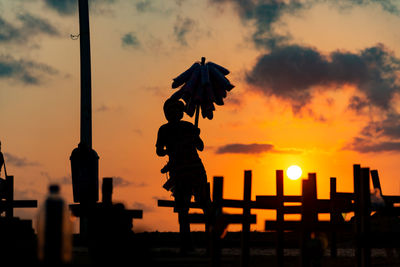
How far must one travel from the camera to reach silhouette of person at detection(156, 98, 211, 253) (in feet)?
59.8

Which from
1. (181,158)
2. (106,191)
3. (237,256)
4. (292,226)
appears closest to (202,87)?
(181,158)

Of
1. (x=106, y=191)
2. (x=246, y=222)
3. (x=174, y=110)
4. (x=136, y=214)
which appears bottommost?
(x=246, y=222)

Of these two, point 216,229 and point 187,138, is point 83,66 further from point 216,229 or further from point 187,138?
point 216,229

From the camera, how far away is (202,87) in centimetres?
2158

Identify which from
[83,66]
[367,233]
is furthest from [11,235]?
[83,66]

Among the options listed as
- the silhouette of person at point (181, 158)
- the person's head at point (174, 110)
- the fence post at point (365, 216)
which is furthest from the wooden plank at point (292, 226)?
the person's head at point (174, 110)

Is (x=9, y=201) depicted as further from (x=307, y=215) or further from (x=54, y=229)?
(x=54, y=229)

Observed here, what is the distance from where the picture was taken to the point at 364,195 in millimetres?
15156

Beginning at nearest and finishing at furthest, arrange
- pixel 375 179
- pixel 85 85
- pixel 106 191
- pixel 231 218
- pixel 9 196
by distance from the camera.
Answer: pixel 106 191 < pixel 231 218 < pixel 85 85 < pixel 9 196 < pixel 375 179

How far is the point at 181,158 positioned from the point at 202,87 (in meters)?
3.80

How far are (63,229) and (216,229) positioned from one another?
6.32m

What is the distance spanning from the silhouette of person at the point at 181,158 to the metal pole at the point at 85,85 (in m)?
4.52

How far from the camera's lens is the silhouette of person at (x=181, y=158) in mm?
18219

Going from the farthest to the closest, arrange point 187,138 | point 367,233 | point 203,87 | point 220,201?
point 203,87 < point 187,138 < point 220,201 < point 367,233
